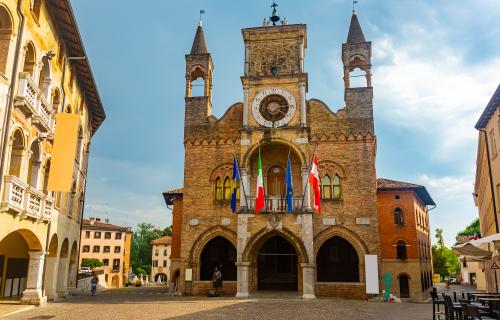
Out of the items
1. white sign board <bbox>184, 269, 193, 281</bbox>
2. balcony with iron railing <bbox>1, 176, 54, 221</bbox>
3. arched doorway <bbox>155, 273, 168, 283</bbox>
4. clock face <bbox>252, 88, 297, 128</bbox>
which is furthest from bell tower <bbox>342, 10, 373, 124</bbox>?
arched doorway <bbox>155, 273, 168, 283</bbox>

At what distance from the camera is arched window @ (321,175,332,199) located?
25188 mm

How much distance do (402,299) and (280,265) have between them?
740 centimetres

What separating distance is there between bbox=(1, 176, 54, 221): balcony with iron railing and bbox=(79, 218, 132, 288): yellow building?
57.3 metres

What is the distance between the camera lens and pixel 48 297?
64.2ft

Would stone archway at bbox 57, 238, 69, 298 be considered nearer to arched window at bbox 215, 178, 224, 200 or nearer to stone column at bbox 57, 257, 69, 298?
stone column at bbox 57, 257, 69, 298

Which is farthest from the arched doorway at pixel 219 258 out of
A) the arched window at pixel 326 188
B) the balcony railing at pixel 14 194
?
the balcony railing at pixel 14 194

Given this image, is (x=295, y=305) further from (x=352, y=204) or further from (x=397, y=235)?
(x=397, y=235)

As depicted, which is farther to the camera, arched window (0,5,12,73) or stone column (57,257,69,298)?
stone column (57,257,69,298)

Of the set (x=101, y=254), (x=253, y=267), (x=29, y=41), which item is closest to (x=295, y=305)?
(x=253, y=267)

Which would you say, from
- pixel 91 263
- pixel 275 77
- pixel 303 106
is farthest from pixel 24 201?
pixel 91 263

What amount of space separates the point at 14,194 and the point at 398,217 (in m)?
22.5

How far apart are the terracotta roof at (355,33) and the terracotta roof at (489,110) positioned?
28.5 feet

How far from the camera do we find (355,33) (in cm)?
2762

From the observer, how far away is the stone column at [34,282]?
17094 millimetres
